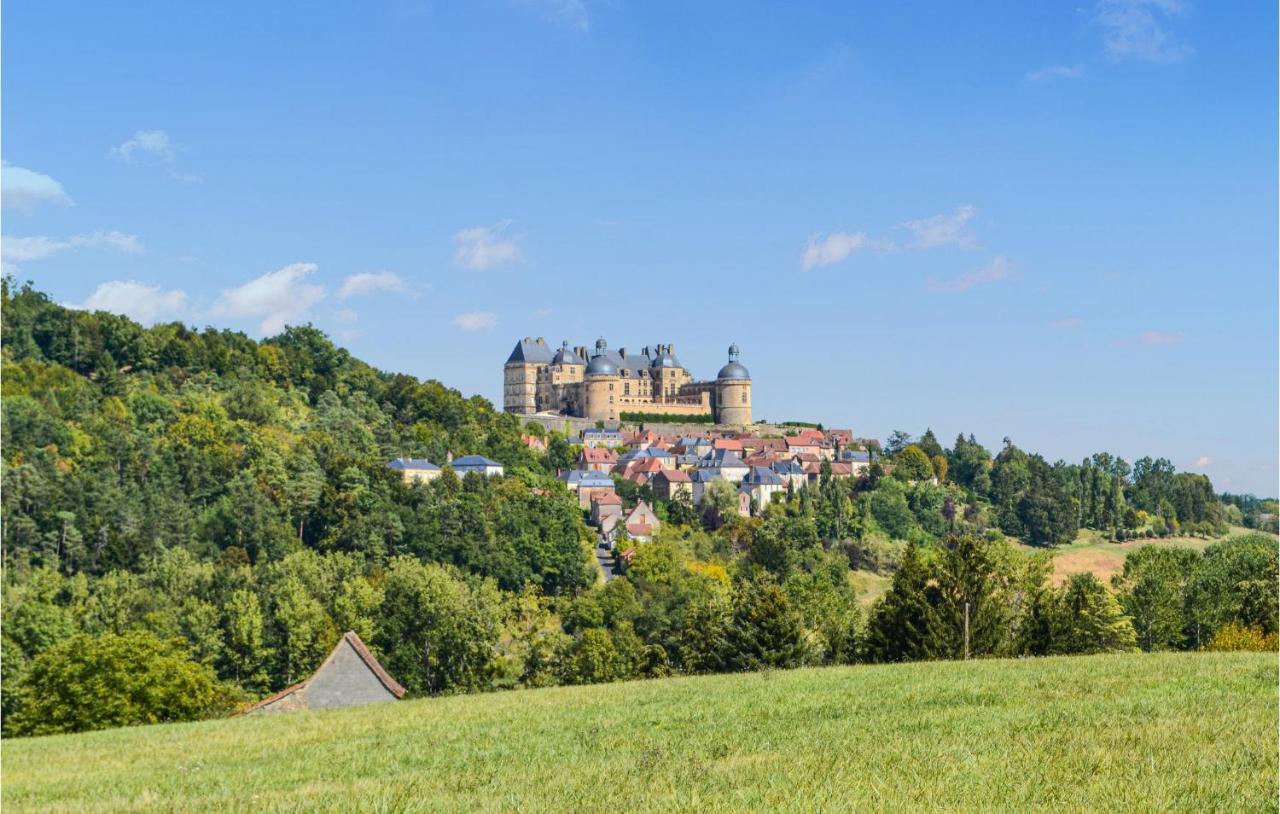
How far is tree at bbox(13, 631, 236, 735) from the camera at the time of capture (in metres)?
42.1

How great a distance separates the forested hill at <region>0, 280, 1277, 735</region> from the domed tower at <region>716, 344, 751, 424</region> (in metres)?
17.6

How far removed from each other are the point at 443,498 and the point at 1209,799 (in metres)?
91.0

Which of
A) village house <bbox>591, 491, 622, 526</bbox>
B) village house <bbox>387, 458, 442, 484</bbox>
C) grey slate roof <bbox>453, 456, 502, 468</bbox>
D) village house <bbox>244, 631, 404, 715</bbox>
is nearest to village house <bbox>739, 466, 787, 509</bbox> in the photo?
village house <bbox>591, 491, 622, 526</bbox>

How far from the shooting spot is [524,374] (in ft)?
509

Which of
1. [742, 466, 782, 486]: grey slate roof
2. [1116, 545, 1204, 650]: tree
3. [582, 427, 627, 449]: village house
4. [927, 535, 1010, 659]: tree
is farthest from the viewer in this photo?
[582, 427, 627, 449]: village house

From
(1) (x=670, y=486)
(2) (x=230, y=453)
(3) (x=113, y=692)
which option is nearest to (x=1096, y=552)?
(1) (x=670, y=486)

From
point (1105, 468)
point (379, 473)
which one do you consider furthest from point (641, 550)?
point (1105, 468)

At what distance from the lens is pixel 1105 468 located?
15212 centimetres

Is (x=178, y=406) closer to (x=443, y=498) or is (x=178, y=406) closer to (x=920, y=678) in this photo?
(x=443, y=498)

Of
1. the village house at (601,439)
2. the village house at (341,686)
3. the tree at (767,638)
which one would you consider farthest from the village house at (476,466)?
the village house at (341,686)

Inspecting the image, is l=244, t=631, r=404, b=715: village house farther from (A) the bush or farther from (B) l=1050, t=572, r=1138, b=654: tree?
(A) the bush

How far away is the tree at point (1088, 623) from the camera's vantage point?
39656 mm

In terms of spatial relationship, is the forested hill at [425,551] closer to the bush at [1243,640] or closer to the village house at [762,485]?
the bush at [1243,640]

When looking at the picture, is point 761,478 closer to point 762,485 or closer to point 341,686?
point 762,485
